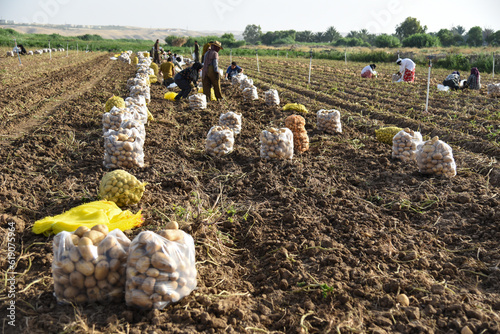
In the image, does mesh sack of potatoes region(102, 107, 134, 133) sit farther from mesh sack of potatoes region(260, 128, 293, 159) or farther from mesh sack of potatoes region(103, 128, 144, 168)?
mesh sack of potatoes region(260, 128, 293, 159)

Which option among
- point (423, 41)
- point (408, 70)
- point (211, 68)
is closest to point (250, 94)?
point (211, 68)

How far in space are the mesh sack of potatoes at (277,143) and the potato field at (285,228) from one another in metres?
0.17

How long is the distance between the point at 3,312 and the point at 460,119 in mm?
9988

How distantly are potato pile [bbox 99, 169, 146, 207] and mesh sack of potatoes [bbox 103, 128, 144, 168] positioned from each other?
1088mm

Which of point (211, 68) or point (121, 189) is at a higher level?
point (211, 68)

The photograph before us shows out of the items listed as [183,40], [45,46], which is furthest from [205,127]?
[183,40]

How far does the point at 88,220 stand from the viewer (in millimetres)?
3775

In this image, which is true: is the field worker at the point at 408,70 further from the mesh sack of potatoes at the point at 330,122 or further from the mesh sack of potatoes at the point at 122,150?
the mesh sack of potatoes at the point at 122,150

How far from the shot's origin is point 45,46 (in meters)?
47.5

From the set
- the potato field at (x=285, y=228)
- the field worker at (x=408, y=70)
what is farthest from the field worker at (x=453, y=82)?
the potato field at (x=285, y=228)

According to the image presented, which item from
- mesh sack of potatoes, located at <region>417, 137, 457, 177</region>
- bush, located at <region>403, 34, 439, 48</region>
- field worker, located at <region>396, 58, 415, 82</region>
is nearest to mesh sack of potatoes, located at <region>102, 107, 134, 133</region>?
mesh sack of potatoes, located at <region>417, 137, 457, 177</region>

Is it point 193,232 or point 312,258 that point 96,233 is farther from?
point 312,258

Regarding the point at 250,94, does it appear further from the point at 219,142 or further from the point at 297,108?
the point at 219,142

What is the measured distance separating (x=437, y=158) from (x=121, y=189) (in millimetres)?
4318
